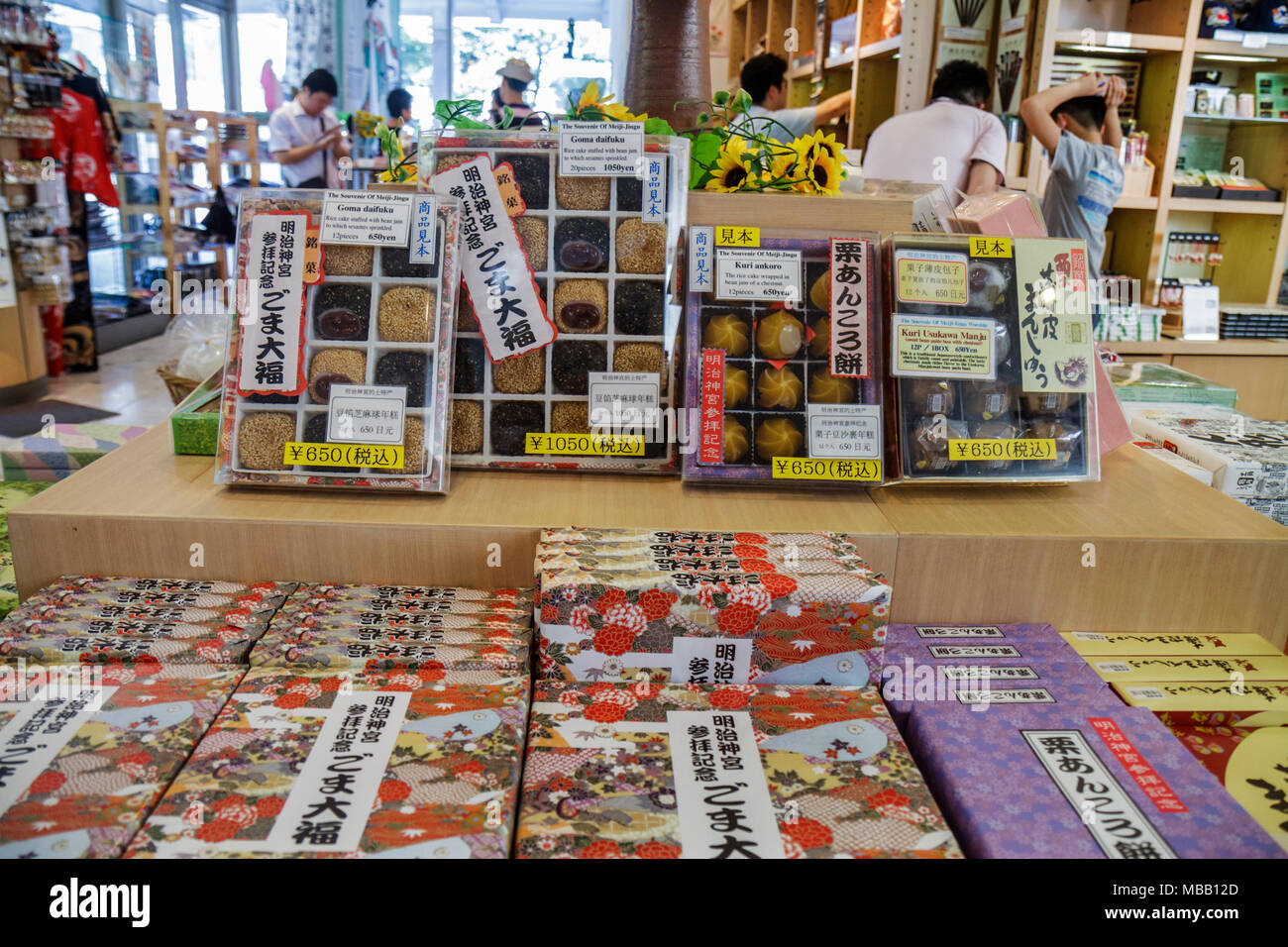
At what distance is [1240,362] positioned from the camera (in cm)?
431

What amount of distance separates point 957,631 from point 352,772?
0.86 meters

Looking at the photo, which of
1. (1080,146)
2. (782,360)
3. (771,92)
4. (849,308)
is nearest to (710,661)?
(782,360)

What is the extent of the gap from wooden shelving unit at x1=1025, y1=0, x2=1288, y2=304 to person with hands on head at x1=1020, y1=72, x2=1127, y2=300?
0.21 meters

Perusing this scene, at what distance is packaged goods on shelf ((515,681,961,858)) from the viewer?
2.89ft

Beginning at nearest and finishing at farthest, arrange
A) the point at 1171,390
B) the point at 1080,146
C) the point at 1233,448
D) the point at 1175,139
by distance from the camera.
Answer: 1. the point at 1233,448
2. the point at 1171,390
3. the point at 1080,146
4. the point at 1175,139

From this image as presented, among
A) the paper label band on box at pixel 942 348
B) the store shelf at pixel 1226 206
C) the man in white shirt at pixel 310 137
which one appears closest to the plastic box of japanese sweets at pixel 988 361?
the paper label band on box at pixel 942 348

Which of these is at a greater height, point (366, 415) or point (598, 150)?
point (598, 150)

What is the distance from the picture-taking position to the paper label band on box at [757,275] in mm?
1482

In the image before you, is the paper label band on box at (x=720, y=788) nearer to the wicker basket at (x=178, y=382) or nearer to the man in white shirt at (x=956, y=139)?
the wicker basket at (x=178, y=382)

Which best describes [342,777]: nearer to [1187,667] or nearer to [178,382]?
[1187,667]

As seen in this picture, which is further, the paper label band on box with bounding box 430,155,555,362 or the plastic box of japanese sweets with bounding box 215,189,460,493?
the paper label band on box with bounding box 430,155,555,362

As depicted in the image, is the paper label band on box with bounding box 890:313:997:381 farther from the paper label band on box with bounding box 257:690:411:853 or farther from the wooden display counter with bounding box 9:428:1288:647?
the paper label band on box with bounding box 257:690:411:853

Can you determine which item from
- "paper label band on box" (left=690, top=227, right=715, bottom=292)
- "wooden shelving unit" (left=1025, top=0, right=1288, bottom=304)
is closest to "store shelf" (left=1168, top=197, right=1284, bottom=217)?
"wooden shelving unit" (left=1025, top=0, right=1288, bottom=304)

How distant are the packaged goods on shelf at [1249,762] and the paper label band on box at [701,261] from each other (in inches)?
35.9
